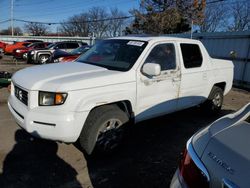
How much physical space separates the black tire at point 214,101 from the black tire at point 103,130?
9.02 ft

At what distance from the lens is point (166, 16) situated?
89.0ft

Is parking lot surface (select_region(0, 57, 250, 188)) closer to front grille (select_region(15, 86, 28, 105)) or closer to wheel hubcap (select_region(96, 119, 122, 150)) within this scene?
wheel hubcap (select_region(96, 119, 122, 150))

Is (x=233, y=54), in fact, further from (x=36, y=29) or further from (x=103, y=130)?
(x=36, y=29)

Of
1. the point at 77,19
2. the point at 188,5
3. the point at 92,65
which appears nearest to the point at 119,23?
the point at 77,19

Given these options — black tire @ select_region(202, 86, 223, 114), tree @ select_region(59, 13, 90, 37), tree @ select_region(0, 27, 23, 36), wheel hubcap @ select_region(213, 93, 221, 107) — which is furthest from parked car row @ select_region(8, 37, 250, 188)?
tree @ select_region(0, 27, 23, 36)

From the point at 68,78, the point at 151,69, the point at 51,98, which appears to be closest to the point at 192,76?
the point at 151,69

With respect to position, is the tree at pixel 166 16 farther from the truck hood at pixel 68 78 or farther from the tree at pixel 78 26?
the tree at pixel 78 26

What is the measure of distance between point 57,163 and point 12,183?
0.70m

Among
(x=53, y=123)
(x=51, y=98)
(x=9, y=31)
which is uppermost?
(x=9, y=31)

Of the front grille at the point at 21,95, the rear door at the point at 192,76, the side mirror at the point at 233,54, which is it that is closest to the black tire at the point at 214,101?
the rear door at the point at 192,76

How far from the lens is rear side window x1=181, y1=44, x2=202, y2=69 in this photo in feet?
17.0

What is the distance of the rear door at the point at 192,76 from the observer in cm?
512

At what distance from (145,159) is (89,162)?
86 centimetres

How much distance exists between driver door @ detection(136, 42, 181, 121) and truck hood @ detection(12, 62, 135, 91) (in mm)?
348
